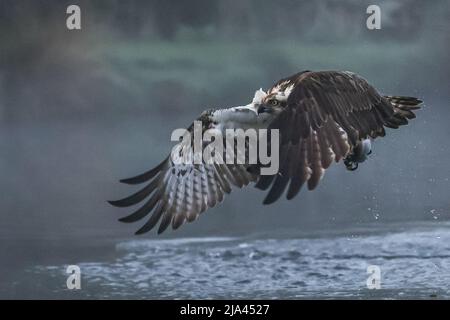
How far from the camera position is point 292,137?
533 centimetres

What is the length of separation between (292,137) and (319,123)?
184 mm

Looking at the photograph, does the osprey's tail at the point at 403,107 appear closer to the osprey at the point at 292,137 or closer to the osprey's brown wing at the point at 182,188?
the osprey at the point at 292,137

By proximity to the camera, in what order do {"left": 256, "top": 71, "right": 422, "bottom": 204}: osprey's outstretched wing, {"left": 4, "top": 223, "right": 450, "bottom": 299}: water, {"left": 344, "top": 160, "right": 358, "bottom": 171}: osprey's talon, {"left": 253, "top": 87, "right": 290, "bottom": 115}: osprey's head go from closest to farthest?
{"left": 256, "top": 71, "right": 422, "bottom": 204}: osprey's outstretched wing
{"left": 253, "top": 87, "right": 290, "bottom": 115}: osprey's head
{"left": 344, "top": 160, "right": 358, "bottom": 171}: osprey's talon
{"left": 4, "top": 223, "right": 450, "bottom": 299}: water

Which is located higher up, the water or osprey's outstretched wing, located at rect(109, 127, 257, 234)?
osprey's outstretched wing, located at rect(109, 127, 257, 234)


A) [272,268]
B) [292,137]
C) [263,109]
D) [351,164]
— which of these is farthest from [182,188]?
[272,268]

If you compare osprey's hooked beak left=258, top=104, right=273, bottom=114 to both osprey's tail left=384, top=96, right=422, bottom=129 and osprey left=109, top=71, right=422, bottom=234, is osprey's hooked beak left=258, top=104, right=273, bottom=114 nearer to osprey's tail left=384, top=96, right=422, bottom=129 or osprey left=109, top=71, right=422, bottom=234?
osprey left=109, top=71, right=422, bottom=234

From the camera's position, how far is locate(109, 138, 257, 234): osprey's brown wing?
20.6 feet

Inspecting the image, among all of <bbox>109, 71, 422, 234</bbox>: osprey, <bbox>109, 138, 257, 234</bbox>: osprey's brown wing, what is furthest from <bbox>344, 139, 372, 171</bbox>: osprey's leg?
<bbox>109, 138, 257, 234</bbox>: osprey's brown wing

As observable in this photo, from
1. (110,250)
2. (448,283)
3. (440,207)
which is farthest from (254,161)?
(440,207)

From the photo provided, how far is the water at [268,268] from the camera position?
22.4 feet

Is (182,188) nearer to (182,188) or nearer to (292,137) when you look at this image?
(182,188)

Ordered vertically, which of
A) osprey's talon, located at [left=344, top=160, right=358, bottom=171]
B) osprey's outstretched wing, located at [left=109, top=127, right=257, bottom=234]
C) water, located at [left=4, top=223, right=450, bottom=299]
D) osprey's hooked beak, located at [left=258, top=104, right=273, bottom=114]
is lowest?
water, located at [left=4, top=223, right=450, bottom=299]

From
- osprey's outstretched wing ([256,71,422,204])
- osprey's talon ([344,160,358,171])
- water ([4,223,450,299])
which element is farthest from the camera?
water ([4,223,450,299])

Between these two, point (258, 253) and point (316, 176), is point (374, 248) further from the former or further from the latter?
point (316, 176)
